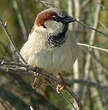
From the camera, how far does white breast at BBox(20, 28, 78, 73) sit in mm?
2627

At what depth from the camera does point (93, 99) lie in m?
4.30

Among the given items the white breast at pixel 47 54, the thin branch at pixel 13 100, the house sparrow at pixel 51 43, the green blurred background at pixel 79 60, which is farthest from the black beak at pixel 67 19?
the thin branch at pixel 13 100

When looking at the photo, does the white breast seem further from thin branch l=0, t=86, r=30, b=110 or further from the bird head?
thin branch l=0, t=86, r=30, b=110

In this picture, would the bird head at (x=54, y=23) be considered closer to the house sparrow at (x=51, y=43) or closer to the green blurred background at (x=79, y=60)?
the house sparrow at (x=51, y=43)

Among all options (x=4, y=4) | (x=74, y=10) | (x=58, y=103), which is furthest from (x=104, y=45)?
(x=4, y=4)

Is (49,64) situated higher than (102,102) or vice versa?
(49,64)

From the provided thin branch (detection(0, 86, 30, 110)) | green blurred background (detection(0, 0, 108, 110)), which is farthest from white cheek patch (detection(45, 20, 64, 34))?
thin branch (detection(0, 86, 30, 110))

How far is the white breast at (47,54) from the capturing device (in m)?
2.63

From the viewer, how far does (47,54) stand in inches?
103

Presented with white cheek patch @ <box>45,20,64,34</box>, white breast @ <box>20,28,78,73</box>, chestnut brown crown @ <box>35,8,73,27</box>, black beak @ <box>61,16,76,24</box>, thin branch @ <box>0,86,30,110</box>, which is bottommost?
thin branch @ <box>0,86,30,110</box>

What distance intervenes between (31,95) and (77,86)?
55 cm

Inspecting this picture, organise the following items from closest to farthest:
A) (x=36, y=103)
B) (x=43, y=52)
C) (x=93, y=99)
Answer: (x=43, y=52), (x=36, y=103), (x=93, y=99)

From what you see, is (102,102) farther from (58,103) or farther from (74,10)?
(74,10)

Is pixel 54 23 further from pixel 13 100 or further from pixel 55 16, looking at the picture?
pixel 13 100
